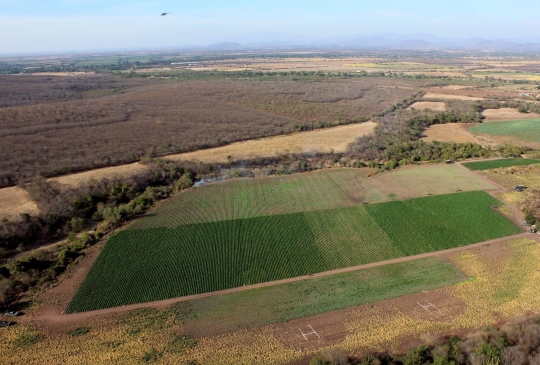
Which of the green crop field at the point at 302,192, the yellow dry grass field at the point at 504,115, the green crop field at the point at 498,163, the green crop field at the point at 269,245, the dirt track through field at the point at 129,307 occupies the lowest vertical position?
the dirt track through field at the point at 129,307

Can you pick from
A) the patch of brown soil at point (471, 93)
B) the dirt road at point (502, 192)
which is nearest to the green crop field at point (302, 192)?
the dirt road at point (502, 192)

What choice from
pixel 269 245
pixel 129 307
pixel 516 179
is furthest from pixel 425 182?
pixel 129 307

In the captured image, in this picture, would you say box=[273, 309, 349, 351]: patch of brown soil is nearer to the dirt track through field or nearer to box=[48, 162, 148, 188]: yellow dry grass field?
the dirt track through field

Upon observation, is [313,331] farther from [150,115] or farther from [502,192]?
[150,115]

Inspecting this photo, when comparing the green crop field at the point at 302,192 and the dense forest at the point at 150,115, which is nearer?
the green crop field at the point at 302,192

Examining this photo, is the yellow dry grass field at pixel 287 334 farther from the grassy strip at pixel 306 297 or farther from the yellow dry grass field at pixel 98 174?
the yellow dry grass field at pixel 98 174

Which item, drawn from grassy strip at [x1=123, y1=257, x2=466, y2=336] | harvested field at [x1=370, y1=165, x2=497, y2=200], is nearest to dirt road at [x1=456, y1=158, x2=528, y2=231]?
harvested field at [x1=370, y1=165, x2=497, y2=200]
